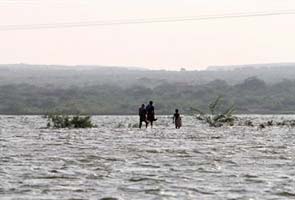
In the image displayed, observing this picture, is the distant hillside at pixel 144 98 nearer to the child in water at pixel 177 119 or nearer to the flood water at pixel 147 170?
the child in water at pixel 177 119

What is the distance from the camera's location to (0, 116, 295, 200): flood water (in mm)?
17625

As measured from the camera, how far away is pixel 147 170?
21828 millimetres

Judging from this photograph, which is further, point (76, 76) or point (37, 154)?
point (76, 76)

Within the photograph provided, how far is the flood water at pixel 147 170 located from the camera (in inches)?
694

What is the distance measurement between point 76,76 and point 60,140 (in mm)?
161377

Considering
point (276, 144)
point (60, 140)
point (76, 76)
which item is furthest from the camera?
point (76, 76)

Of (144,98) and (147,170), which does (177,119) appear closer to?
(147,170)

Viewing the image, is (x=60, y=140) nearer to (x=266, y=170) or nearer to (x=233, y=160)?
(x=233, y=160)

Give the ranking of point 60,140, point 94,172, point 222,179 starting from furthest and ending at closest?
point 60,140
point 94,172
point 222,179

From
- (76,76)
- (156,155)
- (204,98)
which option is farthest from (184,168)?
(76,76)

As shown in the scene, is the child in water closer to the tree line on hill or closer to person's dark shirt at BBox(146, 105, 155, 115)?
person's dark shirt at BBox(146, 105, 155, 115)

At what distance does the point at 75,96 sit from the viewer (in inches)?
5354

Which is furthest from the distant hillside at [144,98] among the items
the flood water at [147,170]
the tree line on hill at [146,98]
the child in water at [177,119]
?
the flood water at [147,170]

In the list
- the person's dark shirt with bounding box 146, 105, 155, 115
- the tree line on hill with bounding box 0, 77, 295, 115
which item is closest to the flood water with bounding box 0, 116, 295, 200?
the person's dark shirt with bounding box 146, 105, 155, 115
